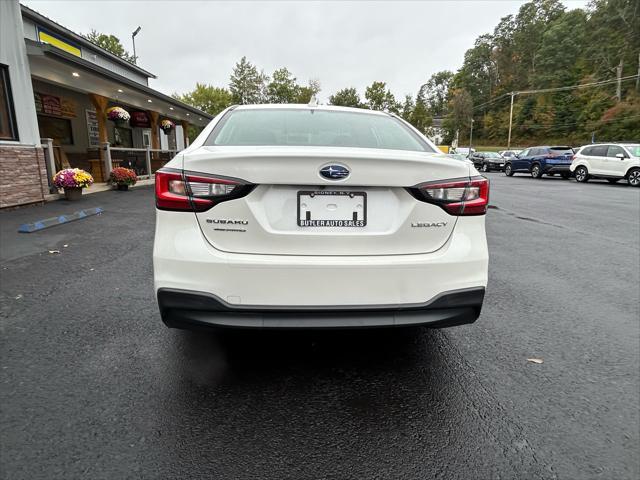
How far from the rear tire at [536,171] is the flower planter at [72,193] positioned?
21.7 meters

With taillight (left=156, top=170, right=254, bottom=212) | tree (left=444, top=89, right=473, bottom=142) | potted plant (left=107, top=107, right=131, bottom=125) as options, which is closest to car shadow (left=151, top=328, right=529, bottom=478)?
taillight (left=156, top=170, right=254, bottom=212)

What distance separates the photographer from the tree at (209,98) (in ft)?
179

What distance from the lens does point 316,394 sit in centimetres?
215

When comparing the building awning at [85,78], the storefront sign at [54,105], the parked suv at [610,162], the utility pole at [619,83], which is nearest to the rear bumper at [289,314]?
the building awning at [85,78]

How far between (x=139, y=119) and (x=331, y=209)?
1857 cm

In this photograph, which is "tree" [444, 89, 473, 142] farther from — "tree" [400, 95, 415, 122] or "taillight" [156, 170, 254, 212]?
"taillight" [156, 170, 254, 212]

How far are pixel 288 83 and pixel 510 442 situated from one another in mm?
59743

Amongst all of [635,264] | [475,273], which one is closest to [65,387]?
[475,273]

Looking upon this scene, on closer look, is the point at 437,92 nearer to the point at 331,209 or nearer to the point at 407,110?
the point at 407,110

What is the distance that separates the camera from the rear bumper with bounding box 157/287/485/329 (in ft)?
6.21

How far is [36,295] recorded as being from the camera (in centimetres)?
357

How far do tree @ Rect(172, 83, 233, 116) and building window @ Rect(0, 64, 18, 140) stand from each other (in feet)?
157

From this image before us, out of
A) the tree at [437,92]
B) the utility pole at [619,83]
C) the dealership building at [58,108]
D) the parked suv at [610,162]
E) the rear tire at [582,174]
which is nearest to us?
the dealership building at [58,108]

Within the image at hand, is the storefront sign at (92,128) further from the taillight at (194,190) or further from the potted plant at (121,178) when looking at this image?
the taillight at (194,190)
